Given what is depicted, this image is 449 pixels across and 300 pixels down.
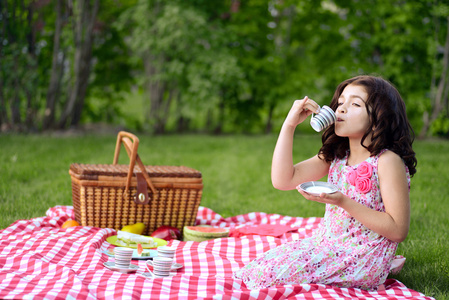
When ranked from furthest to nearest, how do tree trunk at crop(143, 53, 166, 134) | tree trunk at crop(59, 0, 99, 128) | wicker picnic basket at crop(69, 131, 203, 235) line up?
tree trunk at crop(143, 53, 166, 134)
tree trunk at crop(59, 0, 99, 128)
wicker picnic basket at crop(69, 131, 203, 235)

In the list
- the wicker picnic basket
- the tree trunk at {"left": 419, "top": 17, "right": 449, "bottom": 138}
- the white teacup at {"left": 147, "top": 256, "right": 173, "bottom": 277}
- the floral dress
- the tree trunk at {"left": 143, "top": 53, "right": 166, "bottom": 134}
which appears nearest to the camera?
the floral dress

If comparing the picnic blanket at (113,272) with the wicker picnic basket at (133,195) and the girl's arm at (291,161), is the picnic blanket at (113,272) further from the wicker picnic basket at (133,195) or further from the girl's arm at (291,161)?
A: the girl's arm at (291,161)

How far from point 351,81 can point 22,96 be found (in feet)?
23.4

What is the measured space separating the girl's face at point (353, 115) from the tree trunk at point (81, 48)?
287 inches

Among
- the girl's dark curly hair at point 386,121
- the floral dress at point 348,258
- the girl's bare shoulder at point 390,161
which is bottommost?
the floral dress at point 348,258

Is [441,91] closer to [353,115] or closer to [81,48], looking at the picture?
[81,48]

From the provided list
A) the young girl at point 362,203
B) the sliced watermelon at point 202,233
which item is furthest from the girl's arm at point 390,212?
the sliced watermelon at point 202,233

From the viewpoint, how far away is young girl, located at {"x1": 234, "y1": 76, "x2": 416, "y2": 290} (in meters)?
2.50

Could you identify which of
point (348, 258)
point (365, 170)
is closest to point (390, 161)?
Answer: point (365, 170)

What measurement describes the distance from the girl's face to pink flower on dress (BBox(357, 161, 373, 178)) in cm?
15

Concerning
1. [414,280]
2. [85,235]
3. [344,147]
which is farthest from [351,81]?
[85,235]

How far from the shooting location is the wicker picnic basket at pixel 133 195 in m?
3.69

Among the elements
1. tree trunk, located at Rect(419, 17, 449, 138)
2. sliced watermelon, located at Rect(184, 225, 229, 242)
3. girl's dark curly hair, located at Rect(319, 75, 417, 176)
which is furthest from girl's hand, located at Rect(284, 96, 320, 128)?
tree trunk, located at Rect(419, 17, 449, 138)

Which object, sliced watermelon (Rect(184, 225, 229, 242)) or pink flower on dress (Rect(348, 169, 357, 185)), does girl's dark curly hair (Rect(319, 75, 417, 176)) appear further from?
sliced watermelon (Rect(184, 225, 229, 242))
